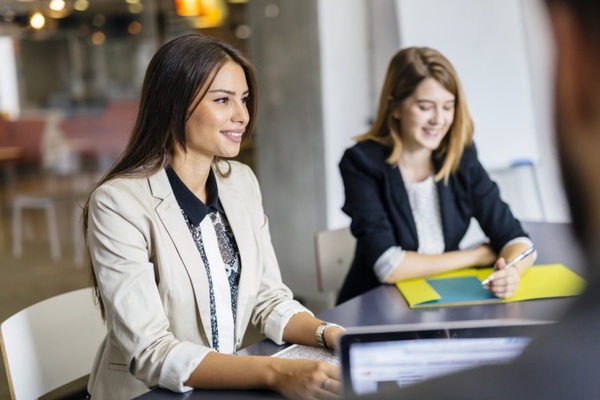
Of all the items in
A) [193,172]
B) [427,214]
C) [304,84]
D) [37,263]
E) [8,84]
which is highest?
[8,84]

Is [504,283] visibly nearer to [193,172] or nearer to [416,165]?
[416,165]

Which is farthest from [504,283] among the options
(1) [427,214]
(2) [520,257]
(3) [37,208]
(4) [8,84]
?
(4) [8,84]

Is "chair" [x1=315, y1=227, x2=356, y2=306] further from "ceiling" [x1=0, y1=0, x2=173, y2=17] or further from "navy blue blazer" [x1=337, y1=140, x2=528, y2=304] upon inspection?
"ceiling" [x1=0, y1=0, x2=173, y2=17]

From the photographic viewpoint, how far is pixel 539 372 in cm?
49

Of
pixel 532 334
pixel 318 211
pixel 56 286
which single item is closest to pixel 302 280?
pixel 318 211

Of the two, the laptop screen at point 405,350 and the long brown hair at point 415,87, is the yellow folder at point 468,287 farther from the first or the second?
the laptop screen at point 405,350

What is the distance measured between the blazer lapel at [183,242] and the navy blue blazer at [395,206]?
87cm

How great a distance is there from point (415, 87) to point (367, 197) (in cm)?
42

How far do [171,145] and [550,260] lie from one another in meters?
1.32

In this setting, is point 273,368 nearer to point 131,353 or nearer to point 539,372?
point 131,353

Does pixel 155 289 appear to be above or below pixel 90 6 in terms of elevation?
below

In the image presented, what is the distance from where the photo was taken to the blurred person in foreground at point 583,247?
0.43 metres

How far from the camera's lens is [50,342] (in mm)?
2033

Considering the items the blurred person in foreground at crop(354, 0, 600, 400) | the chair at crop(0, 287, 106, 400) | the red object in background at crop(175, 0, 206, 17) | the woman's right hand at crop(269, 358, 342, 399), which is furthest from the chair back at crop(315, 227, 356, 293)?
the red object in background at crop(175, 0, 206, 17)
